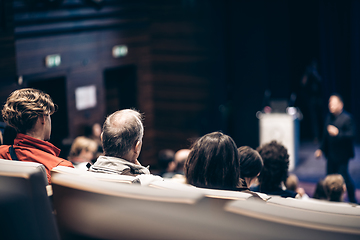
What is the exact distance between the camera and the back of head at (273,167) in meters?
2.52

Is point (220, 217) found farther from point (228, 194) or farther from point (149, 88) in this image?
point (149, 88)

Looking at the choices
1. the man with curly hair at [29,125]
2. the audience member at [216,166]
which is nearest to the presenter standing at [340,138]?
the audience member at [216,166]

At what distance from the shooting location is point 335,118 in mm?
5430

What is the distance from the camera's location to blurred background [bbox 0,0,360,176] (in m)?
6.59

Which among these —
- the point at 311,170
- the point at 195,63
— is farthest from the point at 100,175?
the point at 195,63

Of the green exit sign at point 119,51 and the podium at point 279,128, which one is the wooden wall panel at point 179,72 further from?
the podium at point 279,128

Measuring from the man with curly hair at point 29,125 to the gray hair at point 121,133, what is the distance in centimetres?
22

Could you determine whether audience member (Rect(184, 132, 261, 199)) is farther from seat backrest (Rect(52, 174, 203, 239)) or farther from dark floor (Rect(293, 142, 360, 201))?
dark floor (Rect(293, 142, 360, 201))

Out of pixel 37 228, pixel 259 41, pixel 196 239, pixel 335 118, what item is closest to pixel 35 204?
pixel 37 228

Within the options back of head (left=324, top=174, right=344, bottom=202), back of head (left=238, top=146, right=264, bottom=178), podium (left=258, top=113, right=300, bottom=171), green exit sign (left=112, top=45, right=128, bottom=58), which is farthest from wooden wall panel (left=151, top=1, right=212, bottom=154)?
back of head (left=238, top=146, right=264, bottom=178)

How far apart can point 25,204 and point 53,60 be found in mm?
4893

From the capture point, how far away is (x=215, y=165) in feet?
5.85

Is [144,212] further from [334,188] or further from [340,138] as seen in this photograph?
[340,138]

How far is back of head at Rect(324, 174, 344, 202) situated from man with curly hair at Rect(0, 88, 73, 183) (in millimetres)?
2292
